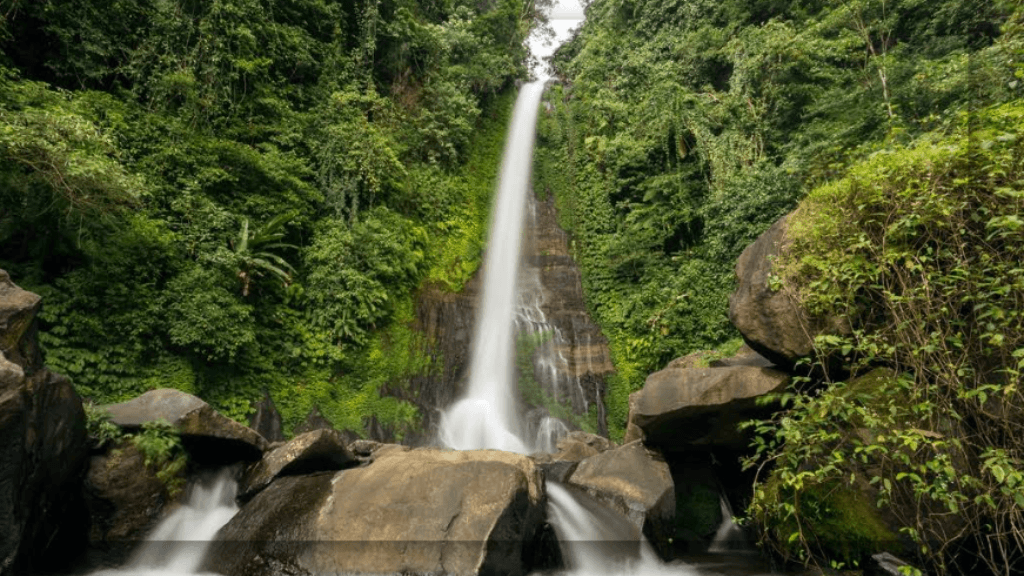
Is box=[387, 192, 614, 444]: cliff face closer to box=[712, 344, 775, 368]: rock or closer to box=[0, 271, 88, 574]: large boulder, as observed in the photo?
box=[712, 344, 775, 368]: rock

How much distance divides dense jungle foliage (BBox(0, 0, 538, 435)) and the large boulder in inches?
86.5

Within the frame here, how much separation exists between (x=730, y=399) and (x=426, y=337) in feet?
24.2

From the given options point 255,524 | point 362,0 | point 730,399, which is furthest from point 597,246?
point 255,524

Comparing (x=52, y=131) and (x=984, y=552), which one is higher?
(x=52, y=131)

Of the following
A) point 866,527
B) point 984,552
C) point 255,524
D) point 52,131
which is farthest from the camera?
point 52,131

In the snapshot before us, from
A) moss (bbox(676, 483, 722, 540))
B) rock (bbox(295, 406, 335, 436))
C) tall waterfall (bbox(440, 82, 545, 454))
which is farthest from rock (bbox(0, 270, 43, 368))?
moss (bbox(676, 483, 722, 540))

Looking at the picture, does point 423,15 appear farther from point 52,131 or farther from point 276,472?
point 276,472

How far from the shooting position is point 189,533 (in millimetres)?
5805

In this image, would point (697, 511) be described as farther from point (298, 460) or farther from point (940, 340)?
point (298, 460)

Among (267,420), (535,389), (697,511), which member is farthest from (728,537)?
(267,420)

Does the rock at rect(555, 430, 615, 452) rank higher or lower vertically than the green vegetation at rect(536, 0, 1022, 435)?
lower

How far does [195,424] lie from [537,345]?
25.2ft

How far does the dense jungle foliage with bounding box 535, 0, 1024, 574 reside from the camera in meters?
3.67

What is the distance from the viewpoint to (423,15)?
61.1 feet
